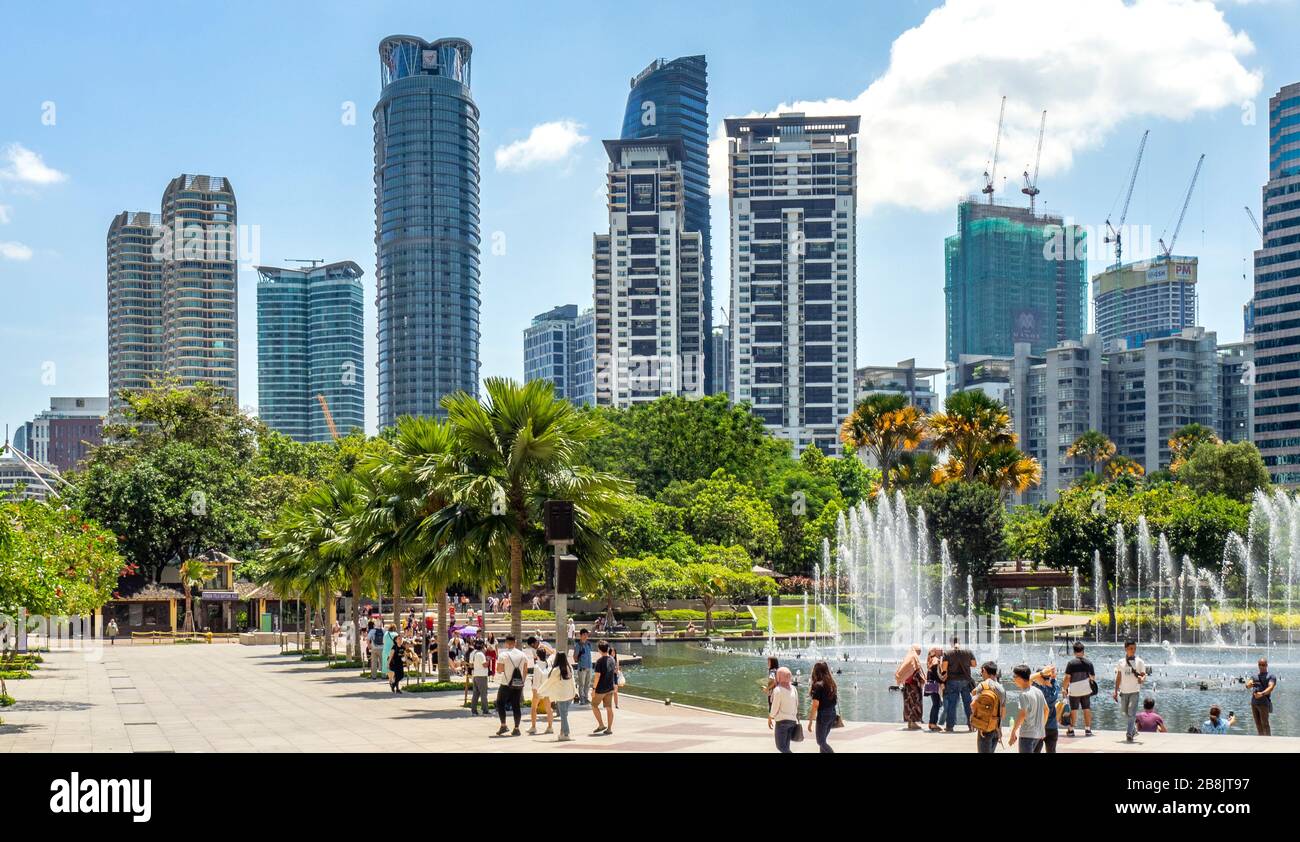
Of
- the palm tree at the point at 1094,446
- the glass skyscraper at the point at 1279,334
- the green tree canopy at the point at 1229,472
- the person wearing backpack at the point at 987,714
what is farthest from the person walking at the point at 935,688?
the glass skyscraper at the point at 1279,334

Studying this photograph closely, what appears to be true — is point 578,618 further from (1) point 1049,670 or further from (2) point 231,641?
(1) point 1049,670

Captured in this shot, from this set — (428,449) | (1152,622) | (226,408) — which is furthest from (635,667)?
(226,408)

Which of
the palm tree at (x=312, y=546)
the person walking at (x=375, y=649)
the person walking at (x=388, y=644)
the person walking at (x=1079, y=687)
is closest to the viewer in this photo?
the person walking at (x=1079, y=687)

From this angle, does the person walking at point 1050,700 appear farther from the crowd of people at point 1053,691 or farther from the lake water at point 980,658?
the lake water at point 980,658

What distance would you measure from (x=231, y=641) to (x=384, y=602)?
71.8 ft

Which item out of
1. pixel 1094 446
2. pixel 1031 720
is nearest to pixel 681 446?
pixel 1031 720

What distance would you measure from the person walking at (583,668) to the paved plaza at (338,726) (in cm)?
116

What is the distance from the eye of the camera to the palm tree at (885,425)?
274 ft

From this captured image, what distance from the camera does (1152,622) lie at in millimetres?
65125

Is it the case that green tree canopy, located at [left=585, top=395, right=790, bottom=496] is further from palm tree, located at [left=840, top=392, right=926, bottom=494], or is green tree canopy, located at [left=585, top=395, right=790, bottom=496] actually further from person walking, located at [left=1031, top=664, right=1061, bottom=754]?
person walking, located at [left=1031, top=664, right=1061, bottom=754]

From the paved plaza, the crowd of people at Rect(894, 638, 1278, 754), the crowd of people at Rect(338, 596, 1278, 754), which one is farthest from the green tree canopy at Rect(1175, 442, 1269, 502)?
the paved plaza

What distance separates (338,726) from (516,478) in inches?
289

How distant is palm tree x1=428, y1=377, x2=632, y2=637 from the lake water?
4718 millimetres

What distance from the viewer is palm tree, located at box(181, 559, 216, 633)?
73062 mm
